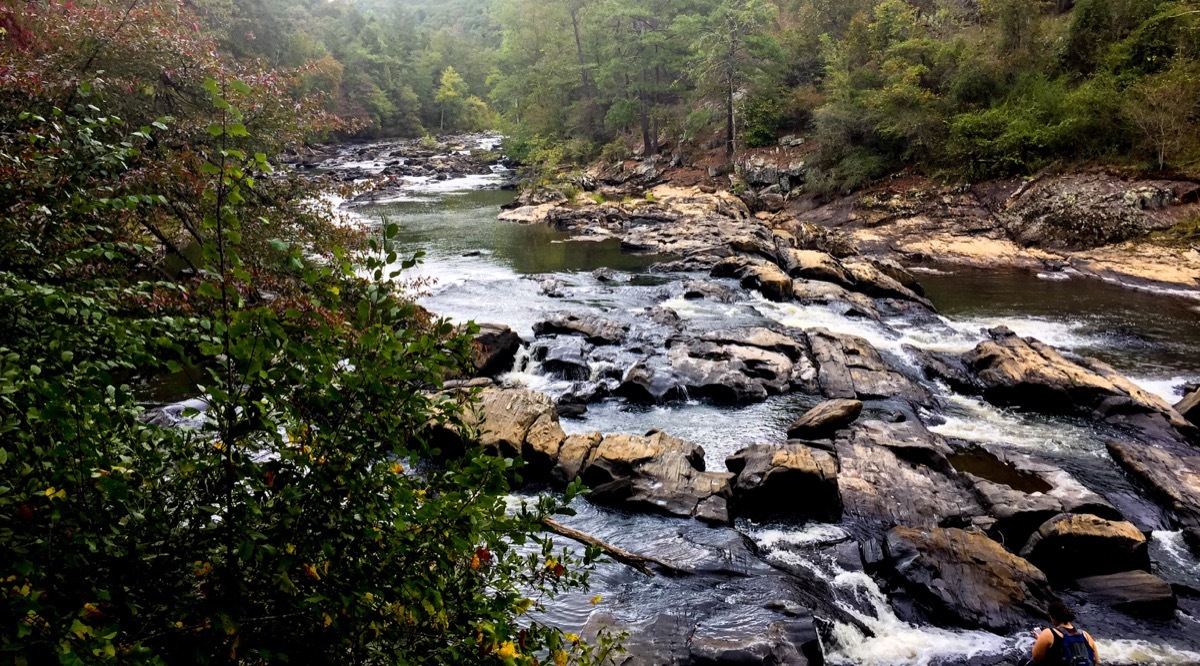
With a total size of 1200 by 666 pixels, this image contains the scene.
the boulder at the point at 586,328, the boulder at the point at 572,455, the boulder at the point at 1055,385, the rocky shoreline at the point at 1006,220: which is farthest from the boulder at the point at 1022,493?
the rocky shoreline at the point at 1006,220

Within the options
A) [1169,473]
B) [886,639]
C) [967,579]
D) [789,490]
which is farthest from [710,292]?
[886,639]

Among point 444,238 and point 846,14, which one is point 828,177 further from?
point 444,238

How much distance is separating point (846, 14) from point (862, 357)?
31985 mm

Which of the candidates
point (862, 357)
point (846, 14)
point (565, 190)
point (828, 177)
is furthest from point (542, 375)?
point (846, 14)

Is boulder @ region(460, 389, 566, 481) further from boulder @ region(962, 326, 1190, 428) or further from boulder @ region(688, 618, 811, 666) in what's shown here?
boulder @ region(962, 326, 1190, 428)

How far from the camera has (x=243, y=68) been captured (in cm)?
805

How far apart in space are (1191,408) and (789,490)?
301 inches

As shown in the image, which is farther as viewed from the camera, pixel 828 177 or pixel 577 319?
pixel 828 177

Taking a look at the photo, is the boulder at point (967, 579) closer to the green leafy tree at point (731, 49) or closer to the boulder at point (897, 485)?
the boulder at point (897, 485)

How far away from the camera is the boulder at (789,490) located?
780 centimetres

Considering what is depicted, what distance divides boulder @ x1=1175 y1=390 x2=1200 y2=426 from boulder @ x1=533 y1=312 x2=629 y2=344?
33.8 ft

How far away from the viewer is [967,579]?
630 cm

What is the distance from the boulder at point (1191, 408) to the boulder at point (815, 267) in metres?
8.49

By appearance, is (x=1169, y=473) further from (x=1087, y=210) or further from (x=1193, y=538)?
(x=1087, y=210)
